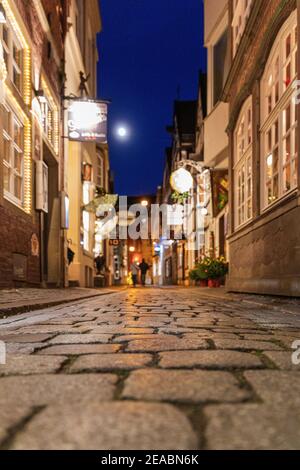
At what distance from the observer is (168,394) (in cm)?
171

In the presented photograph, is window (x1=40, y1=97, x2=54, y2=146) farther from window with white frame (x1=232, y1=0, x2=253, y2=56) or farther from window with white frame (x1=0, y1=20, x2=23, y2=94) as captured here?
window with white frame (x1=232, y1=0, x2=253, y2=56)

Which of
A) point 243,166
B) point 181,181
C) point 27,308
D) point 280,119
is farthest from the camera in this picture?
point 181,181

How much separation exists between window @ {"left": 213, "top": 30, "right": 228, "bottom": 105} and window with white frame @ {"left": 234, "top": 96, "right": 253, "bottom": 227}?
4.46 metres

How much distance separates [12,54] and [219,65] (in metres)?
8.16

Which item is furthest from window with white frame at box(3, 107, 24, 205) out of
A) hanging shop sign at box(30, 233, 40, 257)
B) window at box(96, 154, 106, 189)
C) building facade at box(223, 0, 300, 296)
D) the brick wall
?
window at box(96, 154, 106, 189)

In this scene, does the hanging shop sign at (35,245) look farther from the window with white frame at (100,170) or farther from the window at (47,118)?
the window with white frame at (100,170)

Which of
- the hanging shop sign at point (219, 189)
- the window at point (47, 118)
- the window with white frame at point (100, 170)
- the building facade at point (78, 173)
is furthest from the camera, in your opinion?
the window with white frame at point (100, 170)

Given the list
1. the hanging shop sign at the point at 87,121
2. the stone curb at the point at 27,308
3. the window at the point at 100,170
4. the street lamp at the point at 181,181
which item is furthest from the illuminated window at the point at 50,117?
the window at the point at 100,170

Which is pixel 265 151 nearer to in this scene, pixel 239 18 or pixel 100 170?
pixel 239 18

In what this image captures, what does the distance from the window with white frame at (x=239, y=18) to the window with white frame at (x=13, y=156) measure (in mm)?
5380

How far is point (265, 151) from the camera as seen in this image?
29.1ft

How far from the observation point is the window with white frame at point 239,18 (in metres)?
10.9

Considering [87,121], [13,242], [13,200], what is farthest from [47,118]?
[13,242]
